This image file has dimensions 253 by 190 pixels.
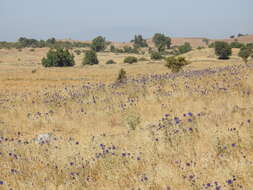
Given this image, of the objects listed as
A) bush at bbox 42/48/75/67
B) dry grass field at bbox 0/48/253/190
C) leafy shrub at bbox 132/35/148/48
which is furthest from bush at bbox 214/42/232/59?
leafy shrub at bbox 132/35/148/48

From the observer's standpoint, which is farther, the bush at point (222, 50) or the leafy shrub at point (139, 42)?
the leafy shrub at point (139, 42)

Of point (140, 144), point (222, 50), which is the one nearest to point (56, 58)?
point (222, 50)

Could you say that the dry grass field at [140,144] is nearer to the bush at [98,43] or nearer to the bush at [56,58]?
the bush at [56,58]

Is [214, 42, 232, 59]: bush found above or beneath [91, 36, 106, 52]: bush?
beneath

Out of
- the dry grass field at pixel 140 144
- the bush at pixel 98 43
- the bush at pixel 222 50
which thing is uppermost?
the bush at pixel 98 43

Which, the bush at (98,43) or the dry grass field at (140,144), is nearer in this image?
the dry grass field at (140,144)

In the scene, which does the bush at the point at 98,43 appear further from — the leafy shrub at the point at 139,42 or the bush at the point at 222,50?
the bush at the point at 222,50

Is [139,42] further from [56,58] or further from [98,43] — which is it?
[56,58]

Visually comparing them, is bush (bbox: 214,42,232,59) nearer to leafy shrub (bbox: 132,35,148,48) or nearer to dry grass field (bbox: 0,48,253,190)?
dry grass field (bbox: 0,48,253,190)

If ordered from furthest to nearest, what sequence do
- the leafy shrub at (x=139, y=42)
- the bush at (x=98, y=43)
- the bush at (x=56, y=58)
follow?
the leafy shrub at (x=139, y=42), the bush at (x=98, y=43), the bush at (x=56, y=58)

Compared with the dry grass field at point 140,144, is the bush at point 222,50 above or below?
above

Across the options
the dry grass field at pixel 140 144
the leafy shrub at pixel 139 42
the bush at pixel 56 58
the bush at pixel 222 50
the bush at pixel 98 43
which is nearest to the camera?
the dry grass field at pixel 140 144

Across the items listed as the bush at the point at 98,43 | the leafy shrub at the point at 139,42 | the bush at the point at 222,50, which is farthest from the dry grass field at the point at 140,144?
the leafy shrub at the point at 139,42

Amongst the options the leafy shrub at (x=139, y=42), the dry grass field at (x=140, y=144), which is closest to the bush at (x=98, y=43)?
the leafy shrub at (x=139, y=42)
